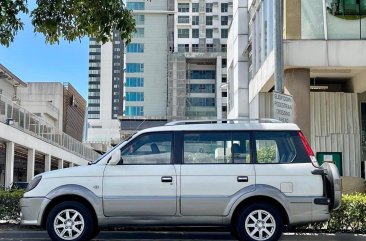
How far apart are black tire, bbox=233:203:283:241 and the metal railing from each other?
27.0m

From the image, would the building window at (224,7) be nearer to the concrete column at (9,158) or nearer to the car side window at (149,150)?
the concrete column at (9,158)

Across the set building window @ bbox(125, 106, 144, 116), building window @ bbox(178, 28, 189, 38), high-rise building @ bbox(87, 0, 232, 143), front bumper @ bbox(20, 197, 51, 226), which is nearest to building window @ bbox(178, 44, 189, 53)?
high-rise building @ bbox(87, 0, 232, 143)

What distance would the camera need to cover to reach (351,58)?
2030 cm

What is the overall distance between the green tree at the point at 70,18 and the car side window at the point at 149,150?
1589 millimetres

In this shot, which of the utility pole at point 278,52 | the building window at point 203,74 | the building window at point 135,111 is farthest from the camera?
the building window at point 203,74

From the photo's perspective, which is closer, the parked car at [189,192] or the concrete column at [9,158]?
the parked car at [189,192]

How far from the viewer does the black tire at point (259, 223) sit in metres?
8.91

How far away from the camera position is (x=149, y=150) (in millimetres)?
9281

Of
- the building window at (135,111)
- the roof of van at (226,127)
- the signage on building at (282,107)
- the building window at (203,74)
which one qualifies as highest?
the building window at (203,74)

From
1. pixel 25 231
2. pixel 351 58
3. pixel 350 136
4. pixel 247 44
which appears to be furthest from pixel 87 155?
pixel 25 231

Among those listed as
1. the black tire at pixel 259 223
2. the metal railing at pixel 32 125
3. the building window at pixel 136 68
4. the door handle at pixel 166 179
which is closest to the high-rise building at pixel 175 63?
the building window at pixel 136 68

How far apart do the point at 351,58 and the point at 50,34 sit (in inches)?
534

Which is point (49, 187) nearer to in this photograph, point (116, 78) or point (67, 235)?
point (67, 235)

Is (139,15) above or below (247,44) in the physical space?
above
